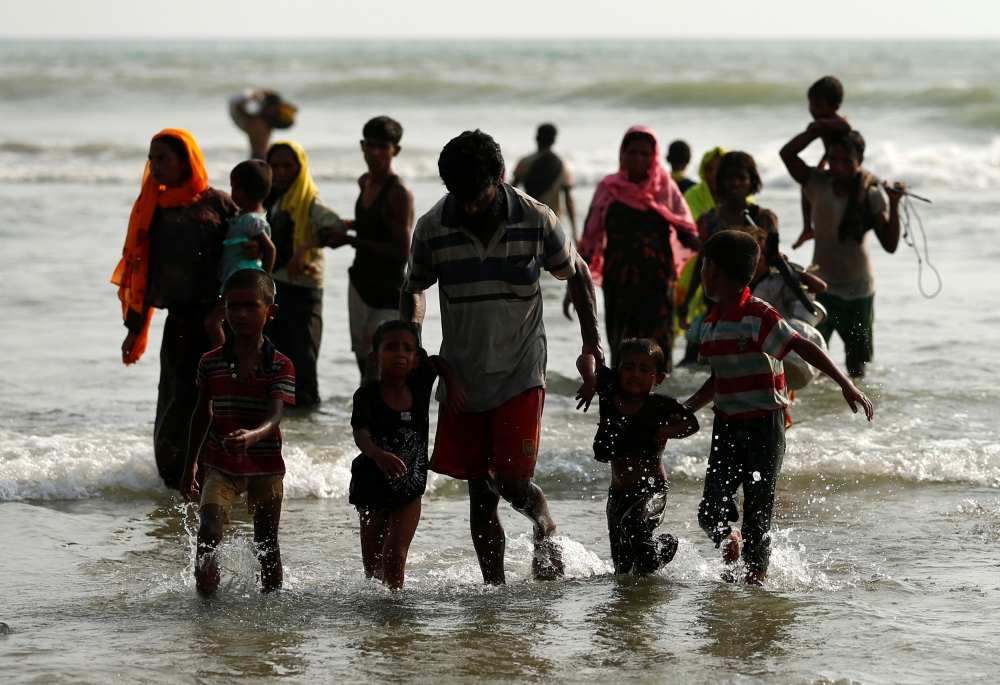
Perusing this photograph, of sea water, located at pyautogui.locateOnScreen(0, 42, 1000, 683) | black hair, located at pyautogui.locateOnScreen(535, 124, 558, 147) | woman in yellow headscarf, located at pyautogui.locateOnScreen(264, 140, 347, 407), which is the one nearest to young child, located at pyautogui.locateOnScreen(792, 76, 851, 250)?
sea water, located at pyautogui.locateOnScreen(0, 42, 1000, 683)

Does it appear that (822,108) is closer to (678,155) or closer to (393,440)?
(678,155)

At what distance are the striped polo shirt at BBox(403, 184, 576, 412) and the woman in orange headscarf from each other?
64.7 inches

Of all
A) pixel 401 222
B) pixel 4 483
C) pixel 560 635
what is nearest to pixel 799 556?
pixel 560 635

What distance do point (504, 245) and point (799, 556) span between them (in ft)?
6.36

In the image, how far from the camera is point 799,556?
17.5 feet

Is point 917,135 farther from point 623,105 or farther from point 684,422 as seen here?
point 684,422

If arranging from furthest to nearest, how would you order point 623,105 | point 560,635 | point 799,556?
point 623,105, point 799,556, point 560,635

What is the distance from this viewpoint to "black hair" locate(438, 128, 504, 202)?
423cm

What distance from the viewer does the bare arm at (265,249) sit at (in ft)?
19.3

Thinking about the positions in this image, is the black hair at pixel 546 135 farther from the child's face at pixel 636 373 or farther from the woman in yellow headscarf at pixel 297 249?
the child's face at pixel 636 373

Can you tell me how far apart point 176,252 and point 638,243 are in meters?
2.93

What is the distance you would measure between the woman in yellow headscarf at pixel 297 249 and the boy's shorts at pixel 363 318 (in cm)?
34

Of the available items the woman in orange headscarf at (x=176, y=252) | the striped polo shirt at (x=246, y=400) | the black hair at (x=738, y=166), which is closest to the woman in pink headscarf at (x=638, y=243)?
the black hair at (x=738, y=166)

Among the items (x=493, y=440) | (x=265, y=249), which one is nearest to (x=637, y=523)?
(x=493, y=440)
